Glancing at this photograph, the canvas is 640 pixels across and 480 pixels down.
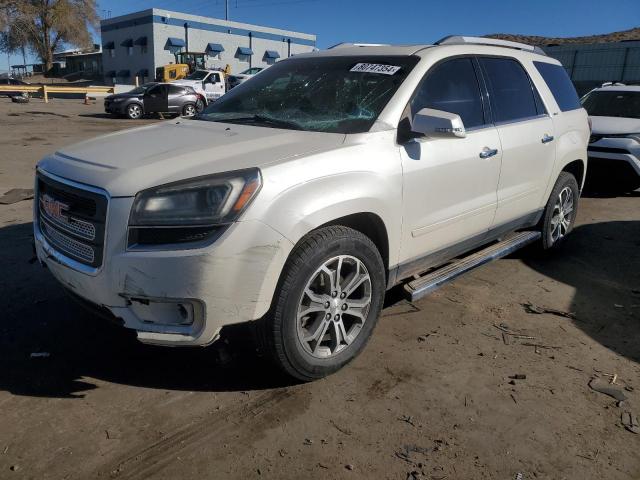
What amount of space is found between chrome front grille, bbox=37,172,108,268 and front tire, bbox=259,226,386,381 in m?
0.89

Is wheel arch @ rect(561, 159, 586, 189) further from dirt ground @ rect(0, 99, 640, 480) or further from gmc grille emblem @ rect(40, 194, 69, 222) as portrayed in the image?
gmc grille emblem @ rect(40, 194, 69, 222)

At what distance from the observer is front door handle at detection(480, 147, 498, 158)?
372 centimetres

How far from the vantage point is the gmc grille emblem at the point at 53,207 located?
109 inches

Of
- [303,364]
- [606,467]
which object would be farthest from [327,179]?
→ [606,467]

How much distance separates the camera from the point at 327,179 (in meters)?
2.76

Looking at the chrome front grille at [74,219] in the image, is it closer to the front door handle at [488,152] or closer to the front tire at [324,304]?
the front tire at [324,304]

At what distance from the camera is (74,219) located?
2.69 meters

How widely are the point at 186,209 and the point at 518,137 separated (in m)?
2.80

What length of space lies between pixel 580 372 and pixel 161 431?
7.94ft

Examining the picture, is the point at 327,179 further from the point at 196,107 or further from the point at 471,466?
the point at 196,107

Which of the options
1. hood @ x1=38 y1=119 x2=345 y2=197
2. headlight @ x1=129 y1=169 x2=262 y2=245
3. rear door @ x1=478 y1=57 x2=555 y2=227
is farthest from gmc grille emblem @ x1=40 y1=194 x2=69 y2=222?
rear door @ x1=478 y1=57 x2=555 y2=227

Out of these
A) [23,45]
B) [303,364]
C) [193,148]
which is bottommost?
[303,364]

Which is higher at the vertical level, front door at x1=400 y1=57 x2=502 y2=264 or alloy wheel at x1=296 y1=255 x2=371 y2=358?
front door at x1=400 y1=57 x2=502 y2=264

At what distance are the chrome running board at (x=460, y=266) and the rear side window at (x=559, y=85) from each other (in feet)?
4.15
